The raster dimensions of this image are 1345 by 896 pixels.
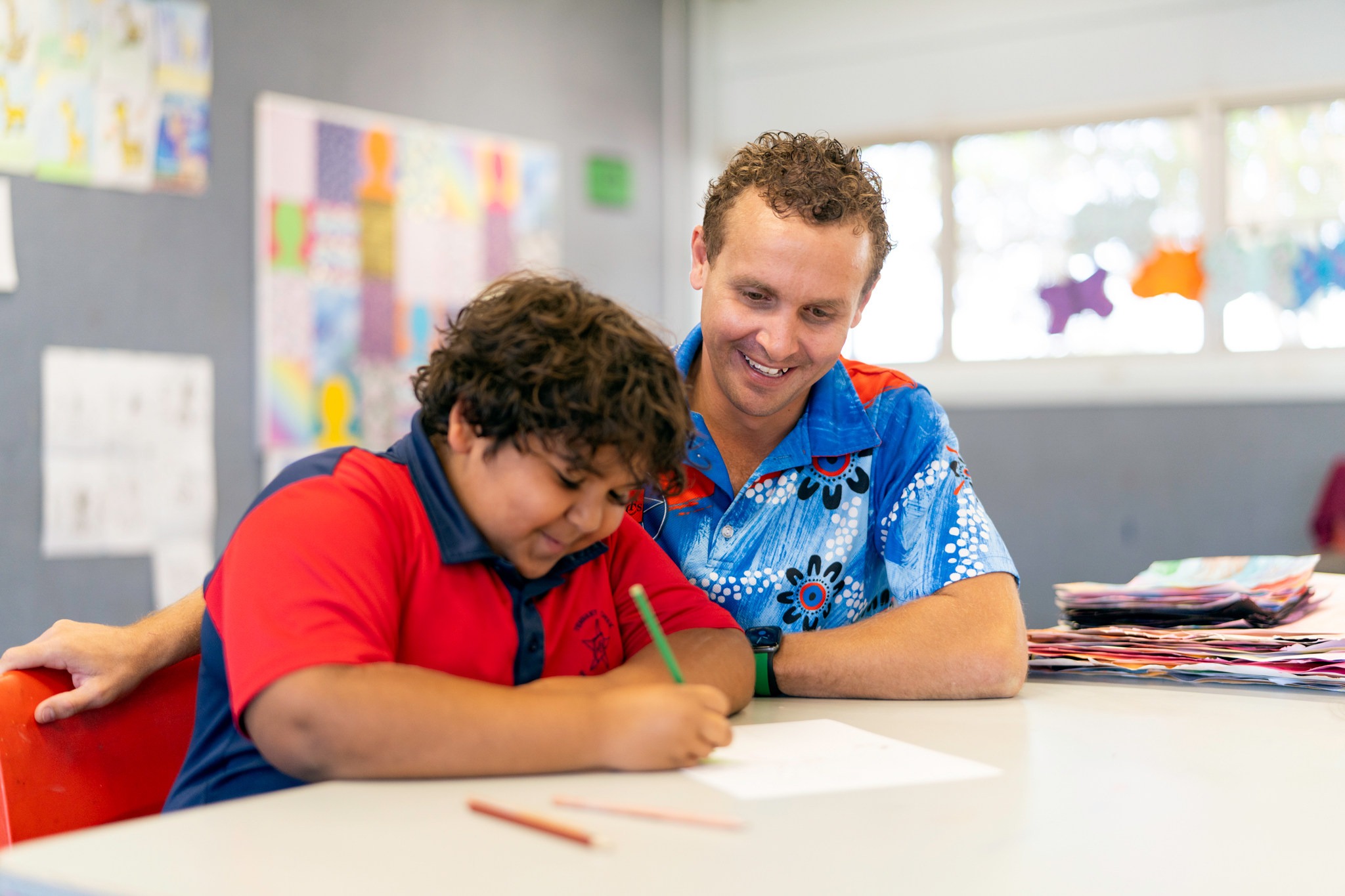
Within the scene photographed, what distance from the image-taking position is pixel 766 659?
1.24 m

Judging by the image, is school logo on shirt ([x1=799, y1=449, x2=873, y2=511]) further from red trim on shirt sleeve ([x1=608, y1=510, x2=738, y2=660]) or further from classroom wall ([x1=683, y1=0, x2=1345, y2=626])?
classroom wall ([x1=683, y1=0, x2=1345, y2=626])

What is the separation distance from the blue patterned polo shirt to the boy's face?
1.36ft

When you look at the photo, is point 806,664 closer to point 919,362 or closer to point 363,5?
point 363,5

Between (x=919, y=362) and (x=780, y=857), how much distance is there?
4.21 meters

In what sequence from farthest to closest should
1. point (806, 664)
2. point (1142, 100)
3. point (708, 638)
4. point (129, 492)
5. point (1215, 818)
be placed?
point (1142, 100) < point (129, 492) < point (806, 664) < point (708, 638) < point (1215, 818)

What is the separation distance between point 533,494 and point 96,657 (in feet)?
1.37

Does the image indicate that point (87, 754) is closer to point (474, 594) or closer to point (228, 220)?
point (474, 594)

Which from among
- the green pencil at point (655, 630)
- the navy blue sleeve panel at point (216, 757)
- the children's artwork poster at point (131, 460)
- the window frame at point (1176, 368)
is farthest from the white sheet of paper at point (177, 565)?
the window frame at point (1176, 368)

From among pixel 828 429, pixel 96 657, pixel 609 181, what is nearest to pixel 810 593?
pixel 828 429

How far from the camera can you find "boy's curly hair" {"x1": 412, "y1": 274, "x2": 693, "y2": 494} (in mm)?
940

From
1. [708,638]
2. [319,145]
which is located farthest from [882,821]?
[319,145]

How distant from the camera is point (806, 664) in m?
1.25

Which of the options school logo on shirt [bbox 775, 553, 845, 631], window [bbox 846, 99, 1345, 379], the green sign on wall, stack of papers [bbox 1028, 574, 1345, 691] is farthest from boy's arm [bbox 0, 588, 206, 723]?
window [bbox 846, 99, 1345, 379]

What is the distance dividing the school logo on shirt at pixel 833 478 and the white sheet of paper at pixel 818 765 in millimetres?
461
